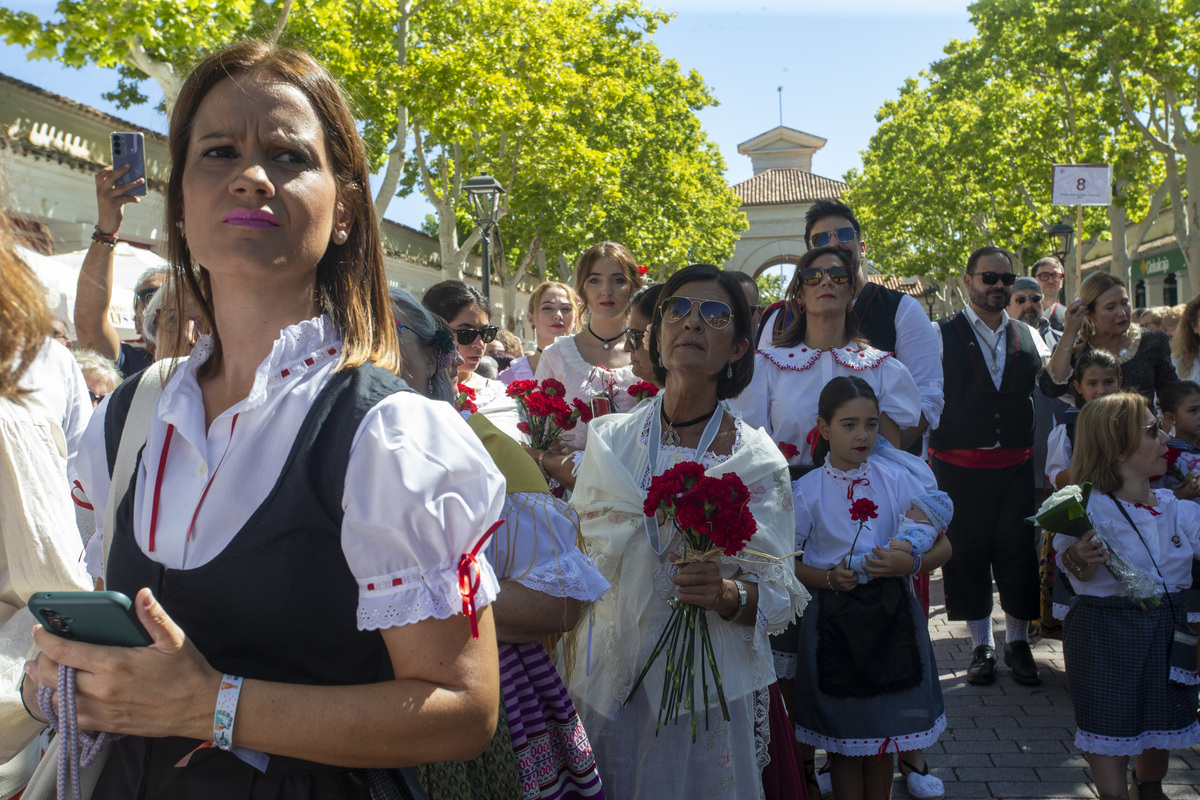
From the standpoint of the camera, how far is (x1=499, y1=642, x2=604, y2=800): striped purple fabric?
2.34m

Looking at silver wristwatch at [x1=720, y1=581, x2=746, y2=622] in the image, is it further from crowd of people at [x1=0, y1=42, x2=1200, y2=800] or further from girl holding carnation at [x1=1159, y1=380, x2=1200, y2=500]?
girl holding carnation at [x1=1159, y1=380, x2=1200, y2=500]

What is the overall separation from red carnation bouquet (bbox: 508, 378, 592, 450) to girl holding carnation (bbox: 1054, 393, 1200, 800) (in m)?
2.24

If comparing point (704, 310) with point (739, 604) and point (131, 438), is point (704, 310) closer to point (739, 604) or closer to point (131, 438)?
point (739, 604)

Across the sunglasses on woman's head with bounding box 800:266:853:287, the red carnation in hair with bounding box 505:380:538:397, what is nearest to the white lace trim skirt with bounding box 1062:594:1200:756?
the sunglasses on woman's head with bounding box 800:266:853:287

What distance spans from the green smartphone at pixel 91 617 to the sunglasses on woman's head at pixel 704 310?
2.33 meters

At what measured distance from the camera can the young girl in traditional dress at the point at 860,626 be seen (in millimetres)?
3650

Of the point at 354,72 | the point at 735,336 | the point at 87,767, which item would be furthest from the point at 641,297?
the point at 354,72

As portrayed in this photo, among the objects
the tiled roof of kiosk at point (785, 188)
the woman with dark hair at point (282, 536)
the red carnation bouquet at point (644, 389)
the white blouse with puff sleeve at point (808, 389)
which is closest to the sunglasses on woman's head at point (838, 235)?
the white blouse with puff sleeve at point (808, 389)

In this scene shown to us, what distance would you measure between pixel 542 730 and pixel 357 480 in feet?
4.08

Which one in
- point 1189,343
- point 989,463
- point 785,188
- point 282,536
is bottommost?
point 989,463

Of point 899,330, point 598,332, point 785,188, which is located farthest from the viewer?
point 785,188

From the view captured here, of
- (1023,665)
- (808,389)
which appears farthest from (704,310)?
(1023,665)

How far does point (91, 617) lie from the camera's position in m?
1.31

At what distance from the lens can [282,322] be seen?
1.63m
